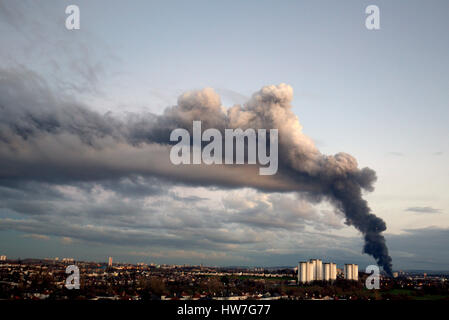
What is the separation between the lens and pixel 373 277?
19825 cm
